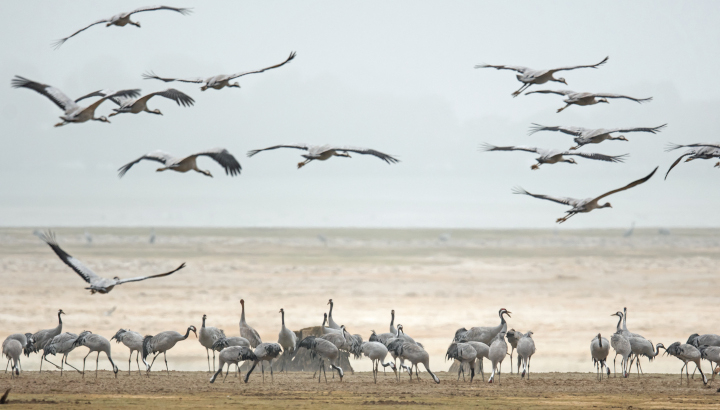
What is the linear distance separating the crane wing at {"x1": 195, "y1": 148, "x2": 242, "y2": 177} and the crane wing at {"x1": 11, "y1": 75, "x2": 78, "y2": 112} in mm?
3512

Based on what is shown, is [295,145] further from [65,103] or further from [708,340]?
[708,340]

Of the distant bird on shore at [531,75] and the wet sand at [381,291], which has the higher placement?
the distant bird on shore at [531,75]

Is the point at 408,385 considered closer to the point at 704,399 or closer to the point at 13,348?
the point at 704,399

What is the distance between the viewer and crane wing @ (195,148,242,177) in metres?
15.0

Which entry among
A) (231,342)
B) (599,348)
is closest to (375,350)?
(231,342)

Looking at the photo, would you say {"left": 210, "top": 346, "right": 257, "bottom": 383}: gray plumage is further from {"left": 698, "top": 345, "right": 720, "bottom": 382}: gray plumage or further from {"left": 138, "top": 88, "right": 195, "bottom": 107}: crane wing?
{"left": 698, "top": 345, "right": 720, "bottom": 382}: gray plumage

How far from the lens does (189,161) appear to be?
15.6 metres

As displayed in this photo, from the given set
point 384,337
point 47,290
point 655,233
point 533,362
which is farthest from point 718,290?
point 655,233

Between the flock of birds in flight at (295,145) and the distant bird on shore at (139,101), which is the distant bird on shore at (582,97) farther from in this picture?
the distant bird on shore at (139,101)

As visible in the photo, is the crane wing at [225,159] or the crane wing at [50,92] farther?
the crane wing at [50,92]

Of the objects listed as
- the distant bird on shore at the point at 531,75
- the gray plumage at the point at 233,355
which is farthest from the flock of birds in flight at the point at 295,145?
the gray plumage at the point at 233,355

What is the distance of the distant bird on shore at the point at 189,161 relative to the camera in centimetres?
1495

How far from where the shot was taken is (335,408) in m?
15.8

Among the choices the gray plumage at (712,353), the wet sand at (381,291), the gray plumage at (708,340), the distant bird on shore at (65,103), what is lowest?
the gray plumage at (712,353)
